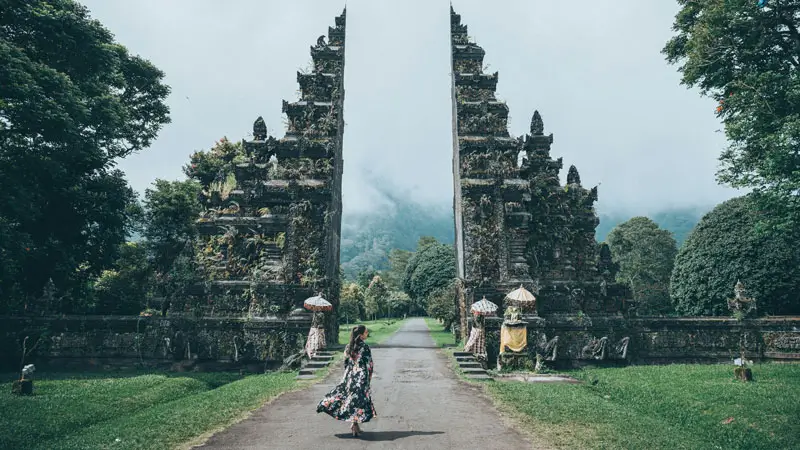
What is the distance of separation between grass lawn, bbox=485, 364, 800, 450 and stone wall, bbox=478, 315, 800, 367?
2166 millimetres

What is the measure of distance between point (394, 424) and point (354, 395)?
148 cm

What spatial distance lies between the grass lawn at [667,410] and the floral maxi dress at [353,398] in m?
3.36

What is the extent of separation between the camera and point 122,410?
37.7 ft

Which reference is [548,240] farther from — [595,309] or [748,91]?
[748,91]

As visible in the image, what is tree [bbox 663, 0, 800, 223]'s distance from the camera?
44.4 feet

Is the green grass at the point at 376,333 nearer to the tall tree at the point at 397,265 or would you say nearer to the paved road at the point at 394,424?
the paved road at the point at 394,424

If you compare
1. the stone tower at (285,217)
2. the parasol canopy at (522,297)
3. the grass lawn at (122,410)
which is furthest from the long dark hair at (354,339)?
the stone tower at (285,217)

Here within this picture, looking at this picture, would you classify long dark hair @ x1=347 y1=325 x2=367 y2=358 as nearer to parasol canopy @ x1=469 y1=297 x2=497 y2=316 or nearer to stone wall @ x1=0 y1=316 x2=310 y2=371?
parasol canopy @ x1=469 y1=297 x2=497 y2=316

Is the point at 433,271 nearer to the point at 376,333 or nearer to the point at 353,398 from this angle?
the point at 376,333

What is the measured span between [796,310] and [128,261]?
124ft

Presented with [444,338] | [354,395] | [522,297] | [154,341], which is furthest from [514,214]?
[154,341]

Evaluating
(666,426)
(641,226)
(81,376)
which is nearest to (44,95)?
(81,376)

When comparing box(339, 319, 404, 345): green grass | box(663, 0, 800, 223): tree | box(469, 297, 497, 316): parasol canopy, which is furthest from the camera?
box(339, 319, 404, 345): green grass

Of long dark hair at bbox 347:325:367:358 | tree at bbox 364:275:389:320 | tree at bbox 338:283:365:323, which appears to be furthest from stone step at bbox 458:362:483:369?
tree at bbox 364:275:389:320
